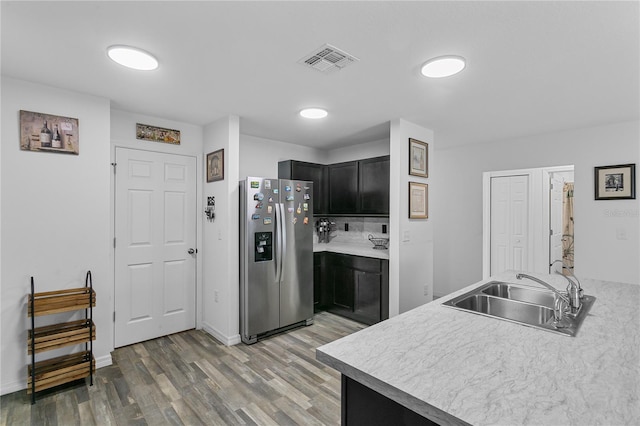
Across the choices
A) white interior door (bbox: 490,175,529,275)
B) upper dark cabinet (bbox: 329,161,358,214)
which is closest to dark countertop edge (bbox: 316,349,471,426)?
upper dark cabinet (bbox: 329,161,358,214)

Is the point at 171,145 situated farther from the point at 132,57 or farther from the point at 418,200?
the point at 418,200

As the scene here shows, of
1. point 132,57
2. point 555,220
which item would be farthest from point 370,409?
point 555,220

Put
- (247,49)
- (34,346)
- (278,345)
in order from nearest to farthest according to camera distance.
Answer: (247,49) < (34,346) < (278,345)

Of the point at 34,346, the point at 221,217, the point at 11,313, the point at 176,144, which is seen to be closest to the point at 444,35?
the point at 221,217

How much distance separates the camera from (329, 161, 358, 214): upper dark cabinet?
4383mm

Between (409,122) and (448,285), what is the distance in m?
2.75

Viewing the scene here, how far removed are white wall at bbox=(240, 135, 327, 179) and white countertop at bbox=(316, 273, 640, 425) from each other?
123 inches

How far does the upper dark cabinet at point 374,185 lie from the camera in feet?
13.1

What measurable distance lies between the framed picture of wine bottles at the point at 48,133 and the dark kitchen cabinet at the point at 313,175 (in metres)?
2.31

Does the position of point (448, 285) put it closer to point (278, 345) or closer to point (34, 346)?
point (278, 345)

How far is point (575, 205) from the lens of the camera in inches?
145

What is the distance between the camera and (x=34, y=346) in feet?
7.32

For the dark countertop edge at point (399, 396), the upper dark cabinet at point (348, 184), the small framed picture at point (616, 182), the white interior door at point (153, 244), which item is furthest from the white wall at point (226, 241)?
the small framed picture at point (616, 182)

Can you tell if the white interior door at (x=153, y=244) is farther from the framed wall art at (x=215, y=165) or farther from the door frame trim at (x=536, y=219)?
the door frame trim at (x=536, y=219)
